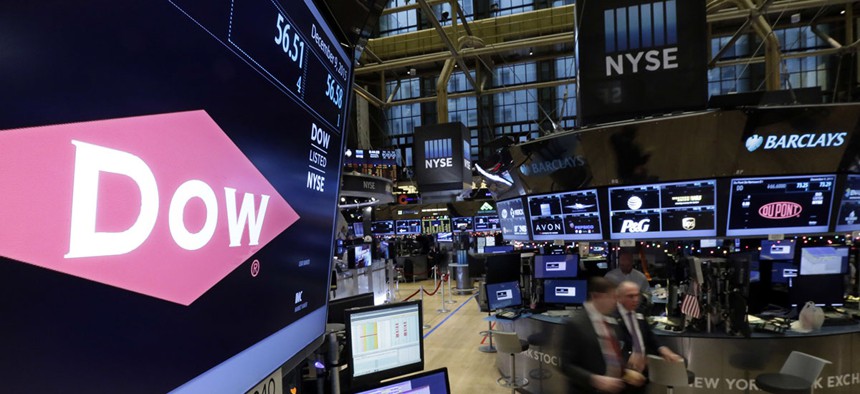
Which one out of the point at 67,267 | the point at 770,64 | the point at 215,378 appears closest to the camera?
the point at 67,267

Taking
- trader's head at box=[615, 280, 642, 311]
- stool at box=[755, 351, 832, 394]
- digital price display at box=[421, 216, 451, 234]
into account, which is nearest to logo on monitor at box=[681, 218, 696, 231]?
stool at box=[755, 351, 832, 394]

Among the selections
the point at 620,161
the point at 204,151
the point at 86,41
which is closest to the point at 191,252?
the point at 204,151

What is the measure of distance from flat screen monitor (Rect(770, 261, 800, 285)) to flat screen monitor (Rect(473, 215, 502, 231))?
12.4m

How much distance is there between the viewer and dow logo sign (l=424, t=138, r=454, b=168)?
11.2 metres

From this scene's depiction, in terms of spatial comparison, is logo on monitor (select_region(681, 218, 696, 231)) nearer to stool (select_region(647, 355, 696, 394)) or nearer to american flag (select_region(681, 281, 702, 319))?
american flag (select_region(681, 281, 702, 319))

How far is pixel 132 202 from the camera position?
0.77m

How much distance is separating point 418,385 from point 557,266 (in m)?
4.76

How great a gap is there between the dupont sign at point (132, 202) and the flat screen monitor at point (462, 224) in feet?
59.3

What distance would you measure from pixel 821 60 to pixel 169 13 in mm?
Result: 23830

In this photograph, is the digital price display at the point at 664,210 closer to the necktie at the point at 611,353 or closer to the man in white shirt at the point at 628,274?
the man in white shirt at the point at 628,274

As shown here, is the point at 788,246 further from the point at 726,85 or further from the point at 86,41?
the point at 726,85

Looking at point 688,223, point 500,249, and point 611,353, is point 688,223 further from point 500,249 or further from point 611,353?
point 500,249

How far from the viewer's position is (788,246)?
8.04 meters

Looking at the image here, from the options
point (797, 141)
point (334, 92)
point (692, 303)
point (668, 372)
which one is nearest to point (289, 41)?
point (334, 92)
